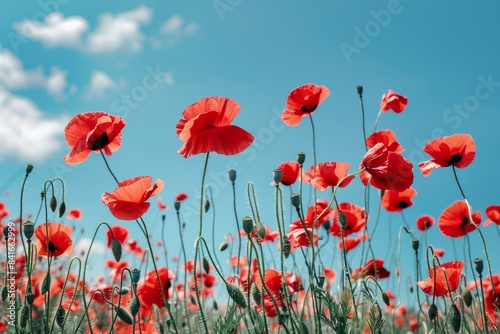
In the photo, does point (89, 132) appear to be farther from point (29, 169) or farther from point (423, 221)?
point (423, 221)

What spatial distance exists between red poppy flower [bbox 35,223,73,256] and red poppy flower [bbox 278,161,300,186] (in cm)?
116

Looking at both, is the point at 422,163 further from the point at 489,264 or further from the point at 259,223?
the point at 259,223

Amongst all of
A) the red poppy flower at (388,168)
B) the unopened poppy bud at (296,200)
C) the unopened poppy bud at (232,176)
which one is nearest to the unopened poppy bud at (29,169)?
the unopened poppy bud at (232,176)

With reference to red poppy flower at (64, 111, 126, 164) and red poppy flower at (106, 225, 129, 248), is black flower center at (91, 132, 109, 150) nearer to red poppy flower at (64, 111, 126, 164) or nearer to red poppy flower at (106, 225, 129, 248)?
red poppy flower at (64, 111, 126, 164)

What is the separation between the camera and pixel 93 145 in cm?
195

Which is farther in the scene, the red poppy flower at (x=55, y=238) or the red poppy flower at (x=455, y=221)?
the red poppy flower at (x=455, y=221)

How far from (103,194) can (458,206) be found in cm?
200

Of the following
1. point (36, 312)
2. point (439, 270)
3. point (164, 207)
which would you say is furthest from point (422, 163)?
point (36, 312)

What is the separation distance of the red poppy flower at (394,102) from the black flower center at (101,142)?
1727mm

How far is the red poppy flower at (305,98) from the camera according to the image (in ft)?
8.59

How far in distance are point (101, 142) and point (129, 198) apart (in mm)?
380

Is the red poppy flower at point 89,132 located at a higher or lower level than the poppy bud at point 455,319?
higher

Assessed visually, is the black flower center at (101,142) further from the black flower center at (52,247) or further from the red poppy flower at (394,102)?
the red poppy flower at (394,102)

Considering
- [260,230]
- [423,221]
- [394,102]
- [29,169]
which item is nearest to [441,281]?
[260,230]
